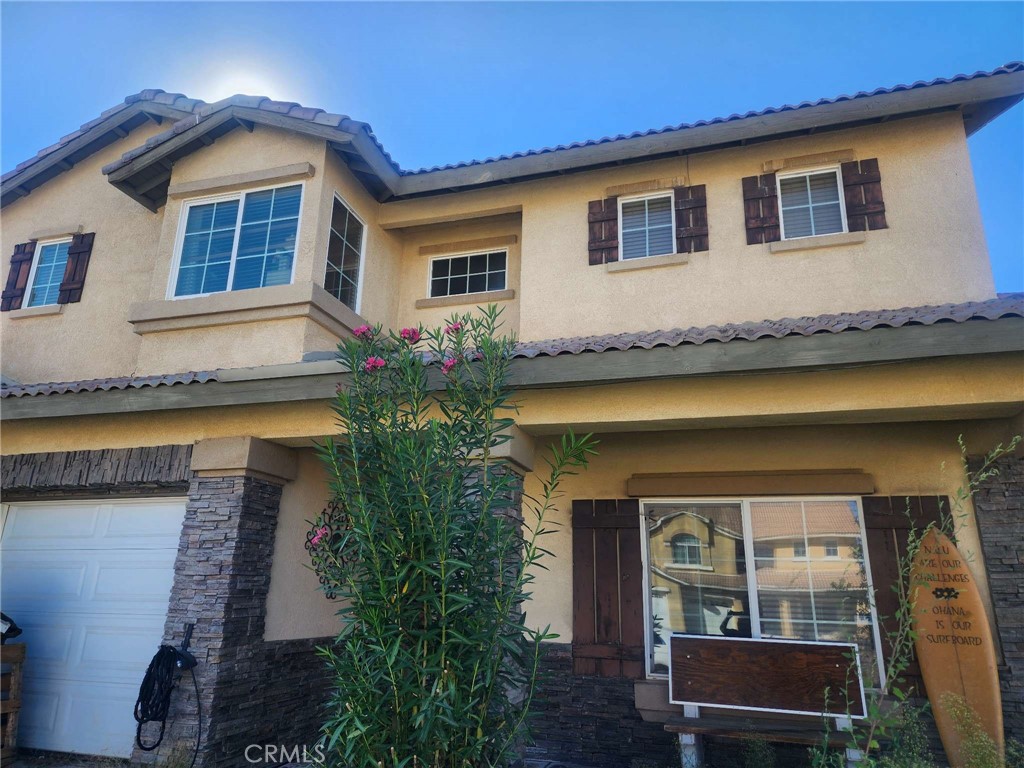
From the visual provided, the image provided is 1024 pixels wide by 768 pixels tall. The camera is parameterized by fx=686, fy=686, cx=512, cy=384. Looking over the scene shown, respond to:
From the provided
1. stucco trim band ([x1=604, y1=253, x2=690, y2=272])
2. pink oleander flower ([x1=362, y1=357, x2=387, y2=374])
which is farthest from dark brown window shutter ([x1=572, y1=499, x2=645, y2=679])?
pink oleander flower ([x1=362, y1=357, x2=387, y2=374])

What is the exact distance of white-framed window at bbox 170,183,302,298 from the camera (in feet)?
25.2

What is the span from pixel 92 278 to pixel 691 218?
7748 millimetres

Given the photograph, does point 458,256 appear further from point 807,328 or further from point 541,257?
point 807,328

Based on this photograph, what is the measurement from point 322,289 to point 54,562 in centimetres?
392

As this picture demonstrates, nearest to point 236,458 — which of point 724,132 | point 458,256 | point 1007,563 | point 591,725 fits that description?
point 591,725

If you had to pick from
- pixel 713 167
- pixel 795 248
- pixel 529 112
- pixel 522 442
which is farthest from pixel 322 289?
pixel 529 112

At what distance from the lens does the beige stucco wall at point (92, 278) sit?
8797 millimetres

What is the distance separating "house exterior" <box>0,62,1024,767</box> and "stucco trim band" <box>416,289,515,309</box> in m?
0.03

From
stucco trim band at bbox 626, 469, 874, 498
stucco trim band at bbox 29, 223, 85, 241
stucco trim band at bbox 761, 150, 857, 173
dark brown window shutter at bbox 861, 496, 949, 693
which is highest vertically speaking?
stucco trim band at bbox 29, 223, 85, 241

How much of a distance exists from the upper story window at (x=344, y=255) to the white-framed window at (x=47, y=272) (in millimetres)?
4279

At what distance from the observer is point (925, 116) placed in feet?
23.1

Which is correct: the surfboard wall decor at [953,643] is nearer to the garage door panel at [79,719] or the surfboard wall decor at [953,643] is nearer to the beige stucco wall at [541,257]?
the beige stucco wall at [541,257]

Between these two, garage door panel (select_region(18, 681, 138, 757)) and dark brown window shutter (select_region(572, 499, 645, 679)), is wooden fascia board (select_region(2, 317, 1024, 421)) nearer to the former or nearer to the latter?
dark brown window shutter (select_region(572, 499, 645, 679))

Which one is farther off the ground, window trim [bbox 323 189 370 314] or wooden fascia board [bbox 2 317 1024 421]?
window trim [bbox 323 189 370 314]
